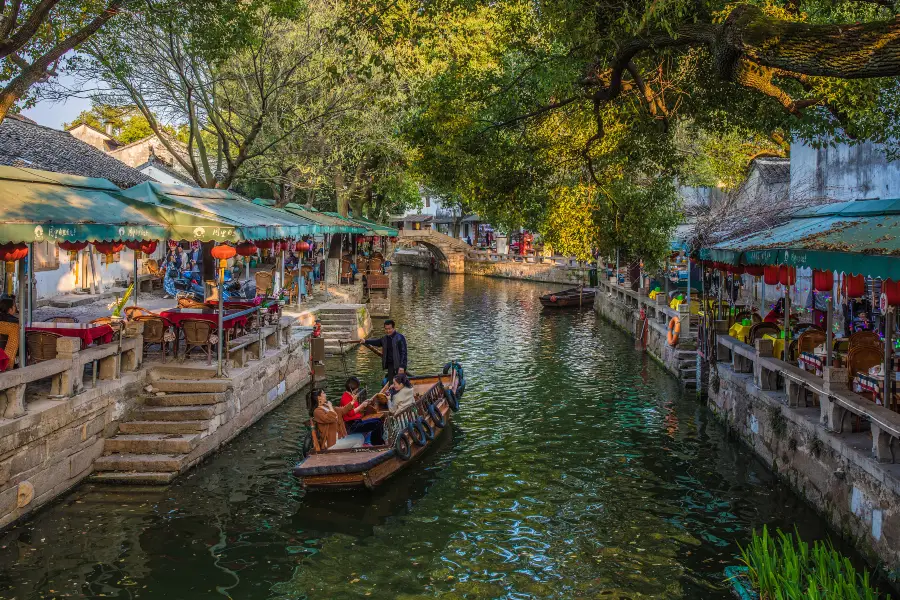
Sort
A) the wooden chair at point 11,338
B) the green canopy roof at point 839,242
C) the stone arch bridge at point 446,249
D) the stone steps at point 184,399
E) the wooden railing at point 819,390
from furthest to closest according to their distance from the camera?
the stone arch bridge at point 446,249 < the stone steps at point 184,399 < the wooden chair at point 11,338 < the wooden railing at point 819,390 < the green canopy roof at point 839,242

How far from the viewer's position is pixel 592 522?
1069 centimetres

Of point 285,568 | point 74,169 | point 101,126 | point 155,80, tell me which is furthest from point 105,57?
point 101,126

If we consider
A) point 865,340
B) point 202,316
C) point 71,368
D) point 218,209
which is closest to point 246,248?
point 218,209

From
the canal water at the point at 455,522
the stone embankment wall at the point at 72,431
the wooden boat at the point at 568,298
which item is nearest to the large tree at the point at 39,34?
the stone embankment wall at the point at 72,431

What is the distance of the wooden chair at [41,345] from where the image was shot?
36.7 feet

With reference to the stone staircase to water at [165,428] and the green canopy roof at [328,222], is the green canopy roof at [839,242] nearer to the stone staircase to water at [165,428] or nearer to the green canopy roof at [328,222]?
the stone staircase to water at [165,428]

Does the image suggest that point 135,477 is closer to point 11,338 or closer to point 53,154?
point 11,338

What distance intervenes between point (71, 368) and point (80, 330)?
38.7 inches

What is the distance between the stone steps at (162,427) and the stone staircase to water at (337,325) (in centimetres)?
1072

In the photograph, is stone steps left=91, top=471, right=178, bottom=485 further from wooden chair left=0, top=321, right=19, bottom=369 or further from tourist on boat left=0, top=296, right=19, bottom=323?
tourist on boat left=0, top=296, right=19, bottom=323

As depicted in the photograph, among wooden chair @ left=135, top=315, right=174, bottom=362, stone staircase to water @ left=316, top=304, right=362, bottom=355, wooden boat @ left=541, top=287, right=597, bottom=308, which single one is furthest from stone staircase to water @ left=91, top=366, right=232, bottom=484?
wooden boat @ left=541, top=287, right=597, bottom=308

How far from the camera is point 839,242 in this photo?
9469mm

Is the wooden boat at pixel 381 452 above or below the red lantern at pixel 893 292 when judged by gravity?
below

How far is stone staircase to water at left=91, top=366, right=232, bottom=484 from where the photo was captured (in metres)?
11.3
